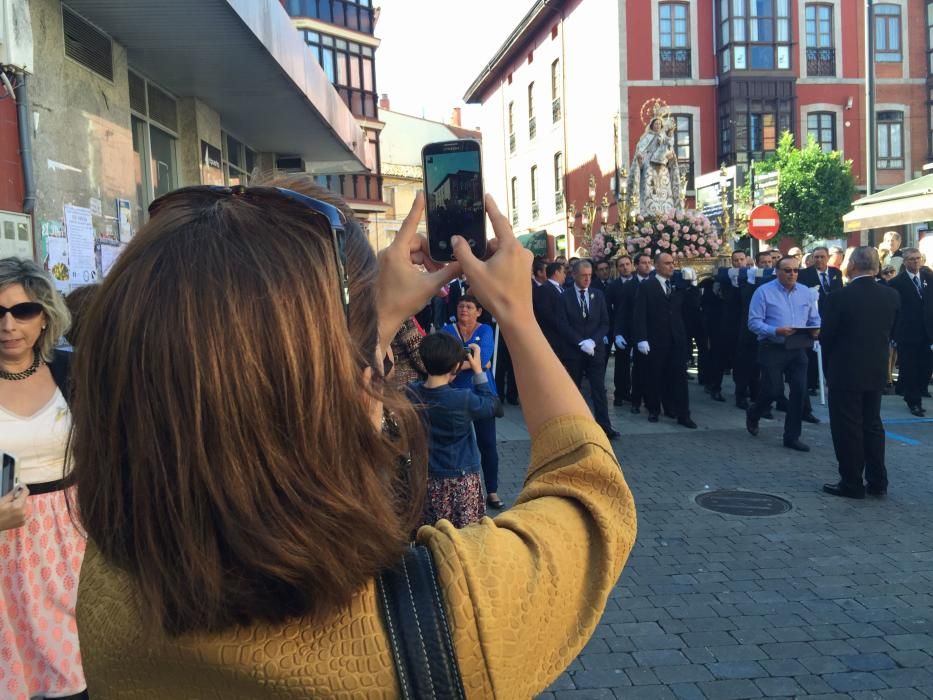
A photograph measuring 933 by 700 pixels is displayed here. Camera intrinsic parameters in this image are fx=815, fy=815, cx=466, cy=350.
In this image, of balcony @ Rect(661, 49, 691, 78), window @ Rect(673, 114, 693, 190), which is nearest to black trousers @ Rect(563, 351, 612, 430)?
window @ Rect(673, 114, 693, 190)

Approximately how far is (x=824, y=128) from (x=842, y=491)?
1211 inches

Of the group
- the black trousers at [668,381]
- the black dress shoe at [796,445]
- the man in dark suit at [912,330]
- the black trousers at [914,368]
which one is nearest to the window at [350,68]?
the black trousers at [668,381]

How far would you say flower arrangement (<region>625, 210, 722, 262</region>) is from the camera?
44.1ft

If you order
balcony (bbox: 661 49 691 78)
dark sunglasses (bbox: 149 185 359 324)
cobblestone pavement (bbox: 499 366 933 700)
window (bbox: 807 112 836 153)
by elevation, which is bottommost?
cobblestone pavement (bbox: 499 366 933 700)

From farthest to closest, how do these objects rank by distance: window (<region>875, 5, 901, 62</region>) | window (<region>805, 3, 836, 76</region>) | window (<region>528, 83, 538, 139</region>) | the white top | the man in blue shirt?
window (<region>528, 83, 538, 139</region>), window (<region>875, 5, 901, 62</region>), window (<region>805, 3, 836, 76</region>), the man in blue shirt, the white top

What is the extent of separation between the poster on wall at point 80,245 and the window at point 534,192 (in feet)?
110

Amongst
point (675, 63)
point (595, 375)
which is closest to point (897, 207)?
point (595, 375)

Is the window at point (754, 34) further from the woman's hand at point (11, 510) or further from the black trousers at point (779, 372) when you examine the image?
the woman's hand at point (11, 510)

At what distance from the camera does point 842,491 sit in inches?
269

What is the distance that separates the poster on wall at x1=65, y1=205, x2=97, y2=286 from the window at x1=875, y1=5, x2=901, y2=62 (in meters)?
35.1

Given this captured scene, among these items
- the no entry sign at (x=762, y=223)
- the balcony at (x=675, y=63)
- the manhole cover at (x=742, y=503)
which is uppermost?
the balcony at (x=675, y=63)

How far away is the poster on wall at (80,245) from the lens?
22.2ft

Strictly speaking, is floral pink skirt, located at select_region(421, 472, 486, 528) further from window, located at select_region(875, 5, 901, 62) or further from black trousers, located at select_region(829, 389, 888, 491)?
window, located at select_region(875, 5, 901, 62)

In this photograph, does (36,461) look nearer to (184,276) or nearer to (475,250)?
(475,250)
